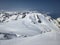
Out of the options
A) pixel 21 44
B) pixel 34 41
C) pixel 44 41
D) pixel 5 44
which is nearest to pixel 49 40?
pixel 44 41

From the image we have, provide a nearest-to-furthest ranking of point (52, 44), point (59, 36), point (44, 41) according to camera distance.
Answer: point (52, 44)
point (44, 41)
point (59, 36)

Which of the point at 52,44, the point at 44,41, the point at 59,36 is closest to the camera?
the point at 52,44

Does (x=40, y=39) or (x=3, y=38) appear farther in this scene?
(x=3, y=38)

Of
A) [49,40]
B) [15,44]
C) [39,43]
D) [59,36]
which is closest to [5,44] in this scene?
[15,44]

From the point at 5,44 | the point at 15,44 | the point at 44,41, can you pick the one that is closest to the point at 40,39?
the point at 44,41

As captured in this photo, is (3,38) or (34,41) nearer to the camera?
(34,41)

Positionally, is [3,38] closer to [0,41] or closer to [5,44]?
[0,41]

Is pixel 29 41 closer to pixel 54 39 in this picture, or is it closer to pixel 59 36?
pixel 54 39
